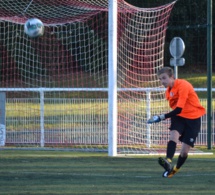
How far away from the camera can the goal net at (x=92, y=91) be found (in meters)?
15.1

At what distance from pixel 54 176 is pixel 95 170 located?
0.92 m

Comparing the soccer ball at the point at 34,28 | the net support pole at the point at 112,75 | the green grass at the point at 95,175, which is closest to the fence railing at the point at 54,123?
the green grass at the point at 95,175

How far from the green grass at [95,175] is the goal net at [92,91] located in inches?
60.3

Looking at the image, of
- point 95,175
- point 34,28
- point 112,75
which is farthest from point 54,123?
point 95,175

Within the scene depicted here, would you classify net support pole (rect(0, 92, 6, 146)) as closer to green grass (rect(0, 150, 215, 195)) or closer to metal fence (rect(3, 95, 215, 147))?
metal fence (rect(3, 95, 215, 147))

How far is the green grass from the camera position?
9.85 m

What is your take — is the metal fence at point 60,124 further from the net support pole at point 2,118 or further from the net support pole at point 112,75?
the net support pole at point 112,75

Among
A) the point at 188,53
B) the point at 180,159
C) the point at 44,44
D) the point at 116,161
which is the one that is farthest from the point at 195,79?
the point at 180,159

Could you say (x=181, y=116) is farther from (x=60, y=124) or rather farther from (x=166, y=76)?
(x=60, y=124)

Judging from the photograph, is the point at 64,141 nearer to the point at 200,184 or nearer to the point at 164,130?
the point at 164,130

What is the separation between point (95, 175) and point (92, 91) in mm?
4991

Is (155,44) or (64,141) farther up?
(155,44)

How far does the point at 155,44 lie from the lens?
1560 centimetres

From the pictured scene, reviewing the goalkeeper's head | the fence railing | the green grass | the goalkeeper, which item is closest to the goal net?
the fence railing
